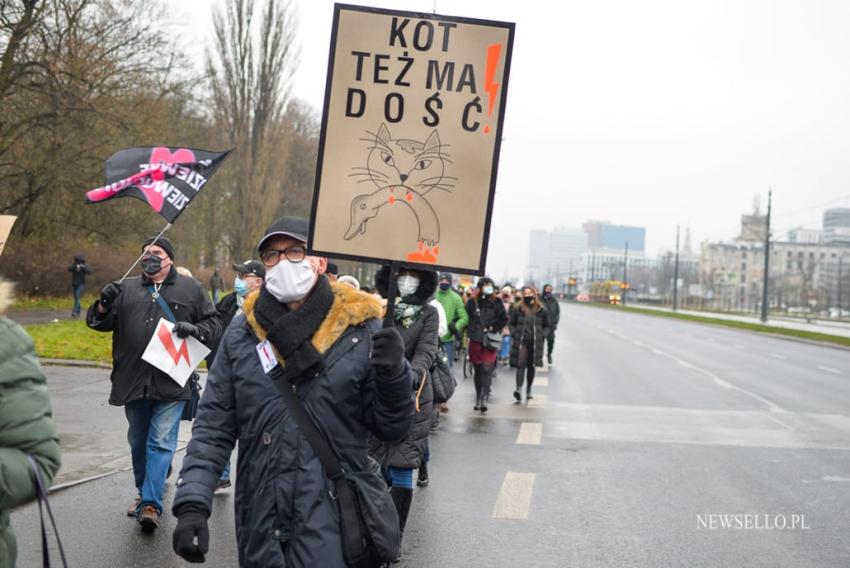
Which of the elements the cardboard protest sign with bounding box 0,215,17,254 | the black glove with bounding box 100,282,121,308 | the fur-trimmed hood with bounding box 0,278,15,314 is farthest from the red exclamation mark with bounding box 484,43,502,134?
the black glove with bounding box 100,282,121,308

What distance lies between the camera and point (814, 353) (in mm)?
31562

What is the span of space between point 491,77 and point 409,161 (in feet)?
1.64

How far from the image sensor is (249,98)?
4119 cm

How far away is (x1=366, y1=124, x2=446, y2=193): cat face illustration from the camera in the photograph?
4234mm

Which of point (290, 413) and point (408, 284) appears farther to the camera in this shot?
point (408, 284)

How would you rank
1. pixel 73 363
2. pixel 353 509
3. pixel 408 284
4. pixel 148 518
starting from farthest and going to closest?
1. pixel 73 363
2. pixel 408 284
3. pixel 148 518
4. pixel 353 509

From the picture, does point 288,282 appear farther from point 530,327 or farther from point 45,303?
point 45,303

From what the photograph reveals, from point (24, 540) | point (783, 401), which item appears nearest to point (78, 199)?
point (783, 401)

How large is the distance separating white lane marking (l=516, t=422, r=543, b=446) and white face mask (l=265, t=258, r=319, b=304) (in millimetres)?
7763

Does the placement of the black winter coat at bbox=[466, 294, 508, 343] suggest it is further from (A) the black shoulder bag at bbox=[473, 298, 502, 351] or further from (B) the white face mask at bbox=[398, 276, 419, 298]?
(B) the white face mask at bbox=[398, 276, 419, 298]

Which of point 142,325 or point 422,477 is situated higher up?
point 142,325

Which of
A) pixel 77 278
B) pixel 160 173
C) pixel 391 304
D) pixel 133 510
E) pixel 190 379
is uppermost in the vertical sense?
pixel 160 173

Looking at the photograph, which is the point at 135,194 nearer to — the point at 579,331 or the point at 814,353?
the point at 814,353

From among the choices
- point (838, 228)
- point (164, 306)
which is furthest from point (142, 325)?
point (838, 228)
